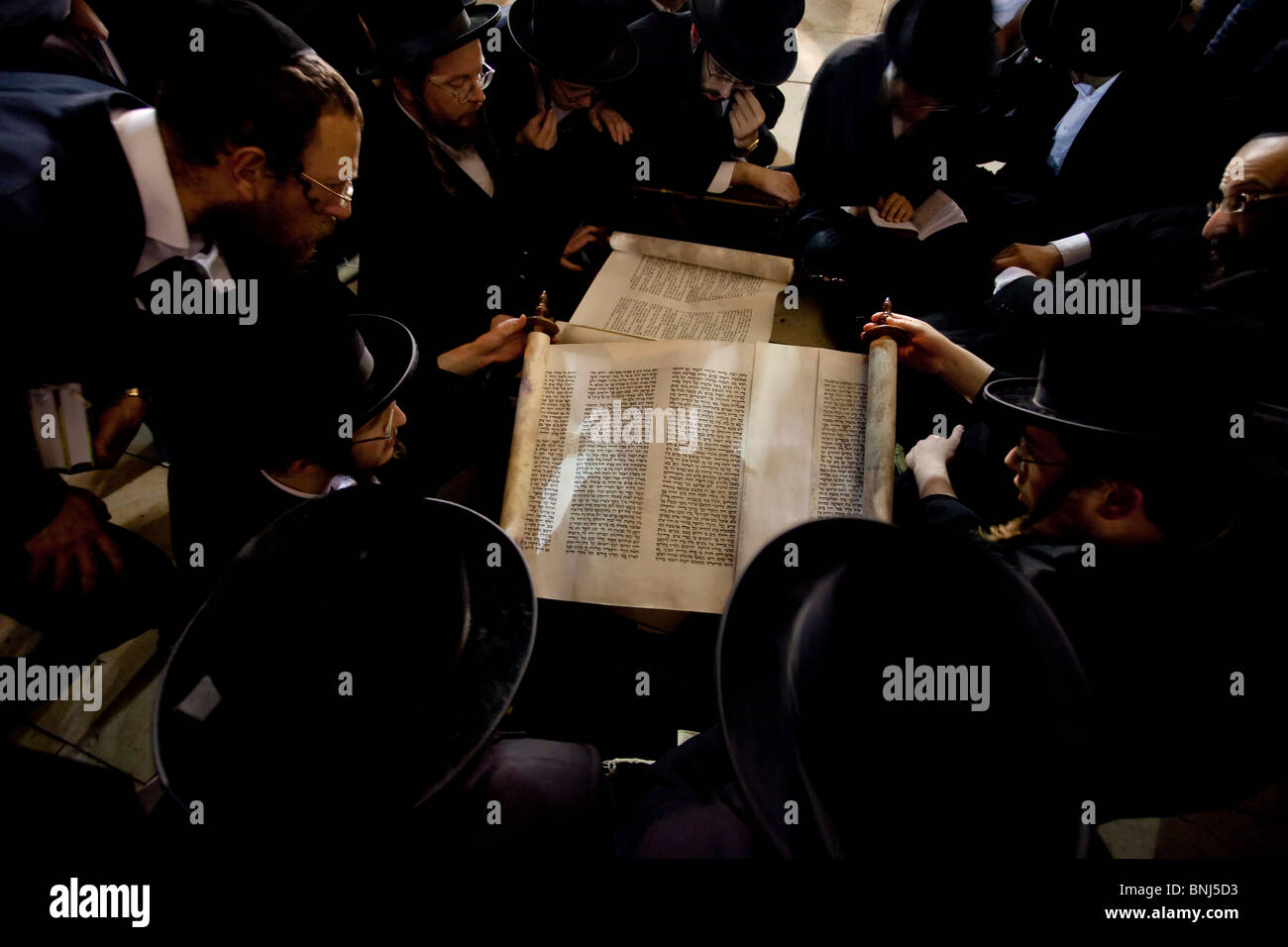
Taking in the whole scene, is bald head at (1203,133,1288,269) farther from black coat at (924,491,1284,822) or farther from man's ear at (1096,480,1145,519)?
man's ear at (1096,480,1145,519)

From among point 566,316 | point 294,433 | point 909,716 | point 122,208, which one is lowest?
point 909,716

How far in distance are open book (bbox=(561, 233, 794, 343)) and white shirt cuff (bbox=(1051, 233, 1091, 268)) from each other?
129 cm

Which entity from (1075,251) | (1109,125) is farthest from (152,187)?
(1109,125)

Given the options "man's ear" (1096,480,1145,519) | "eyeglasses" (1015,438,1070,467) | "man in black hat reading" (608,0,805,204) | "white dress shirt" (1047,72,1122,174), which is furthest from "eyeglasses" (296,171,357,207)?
"white dress shirt" (1047,72,1122,174)

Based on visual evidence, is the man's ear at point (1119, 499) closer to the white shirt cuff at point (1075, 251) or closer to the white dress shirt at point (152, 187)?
the white shirt cuff at point (1075, 251)

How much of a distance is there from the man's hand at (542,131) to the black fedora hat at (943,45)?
4.19 ft

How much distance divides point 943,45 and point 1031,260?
0.82 meters

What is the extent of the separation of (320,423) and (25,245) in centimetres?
74

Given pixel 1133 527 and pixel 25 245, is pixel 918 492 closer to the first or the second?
pixel 1133 527

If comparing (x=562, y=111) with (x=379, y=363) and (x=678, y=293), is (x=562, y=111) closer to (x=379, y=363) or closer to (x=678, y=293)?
(x=678, y=293)

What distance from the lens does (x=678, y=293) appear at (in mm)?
1738

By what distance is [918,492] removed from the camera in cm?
153

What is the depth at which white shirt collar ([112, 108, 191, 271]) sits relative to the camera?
137cm

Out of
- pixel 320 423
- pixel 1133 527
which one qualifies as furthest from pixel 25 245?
pixel 1133 527
